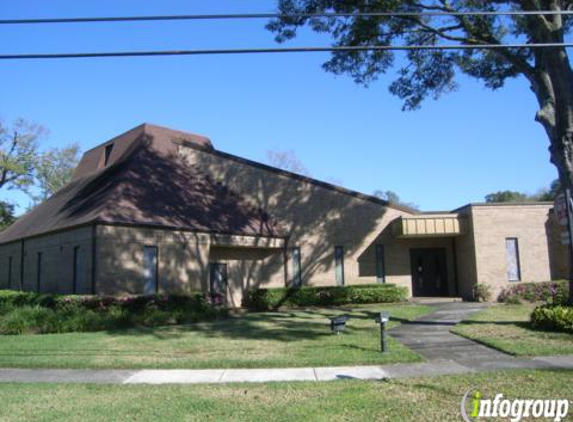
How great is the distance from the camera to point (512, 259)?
82.4 feet

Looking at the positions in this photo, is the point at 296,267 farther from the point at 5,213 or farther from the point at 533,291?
the point at 5,213

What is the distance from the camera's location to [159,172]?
26.0 metres

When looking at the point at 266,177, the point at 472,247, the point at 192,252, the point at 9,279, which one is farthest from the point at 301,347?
the point at 9,279

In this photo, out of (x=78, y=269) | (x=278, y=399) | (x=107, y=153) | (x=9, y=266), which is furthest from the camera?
(x=107, y=153)

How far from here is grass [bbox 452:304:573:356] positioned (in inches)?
454

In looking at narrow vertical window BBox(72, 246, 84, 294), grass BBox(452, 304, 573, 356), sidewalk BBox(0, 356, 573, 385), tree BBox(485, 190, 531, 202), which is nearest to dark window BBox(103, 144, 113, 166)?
narrow vertical window BBox(72, 246, 84, 294)

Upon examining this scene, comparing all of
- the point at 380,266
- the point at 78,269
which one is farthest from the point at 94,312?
the point at 380,266

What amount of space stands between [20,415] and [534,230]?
79.1 ft

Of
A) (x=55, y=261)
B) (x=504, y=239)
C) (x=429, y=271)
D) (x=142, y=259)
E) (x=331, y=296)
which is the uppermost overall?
(x=504, y=239)

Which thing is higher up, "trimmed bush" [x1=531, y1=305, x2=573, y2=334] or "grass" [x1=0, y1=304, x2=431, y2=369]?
"trimmed bush" [x1=531, y1=305, x2=573, y2=334]

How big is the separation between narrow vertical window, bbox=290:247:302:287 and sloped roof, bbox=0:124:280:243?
163 centimetres

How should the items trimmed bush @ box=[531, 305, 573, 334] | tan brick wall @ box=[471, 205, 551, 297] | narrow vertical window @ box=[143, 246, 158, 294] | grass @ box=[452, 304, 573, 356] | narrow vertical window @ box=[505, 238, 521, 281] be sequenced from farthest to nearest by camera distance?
narrow vertical window @ box=[505, 238, 521, 281] < tan brick wall @ box=[471, 205, 551, 297] < narrow vertical window @ box=[143, 246, 158, 294] < trimmed bush @ box=[531, 305, 573, 334] < grass @ box=[452, 304, 573, 356]

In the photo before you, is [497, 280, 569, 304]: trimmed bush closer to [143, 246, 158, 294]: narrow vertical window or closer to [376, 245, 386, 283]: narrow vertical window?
[376, 245, 386, 283]: narrow vertical window

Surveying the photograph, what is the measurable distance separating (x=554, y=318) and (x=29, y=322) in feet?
52.9
